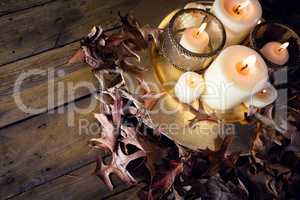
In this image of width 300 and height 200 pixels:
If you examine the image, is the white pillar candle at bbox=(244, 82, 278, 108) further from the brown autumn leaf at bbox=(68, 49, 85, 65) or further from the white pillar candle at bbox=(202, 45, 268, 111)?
the brown autumn leaf at bbox=(68, 49, 85, 65)

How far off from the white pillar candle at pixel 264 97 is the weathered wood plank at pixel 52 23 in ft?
1.42

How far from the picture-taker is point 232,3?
2.66 ft

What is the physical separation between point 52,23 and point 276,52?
0.57 metres

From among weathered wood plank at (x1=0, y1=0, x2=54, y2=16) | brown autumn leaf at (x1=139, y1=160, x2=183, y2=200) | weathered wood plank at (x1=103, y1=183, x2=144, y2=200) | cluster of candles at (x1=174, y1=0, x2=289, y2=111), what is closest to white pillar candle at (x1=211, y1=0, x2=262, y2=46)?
cluster of candles at (x1=174, y1=0, x2=289, y2=111)

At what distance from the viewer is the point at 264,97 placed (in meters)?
0.81

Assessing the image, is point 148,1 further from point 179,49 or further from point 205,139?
point 205,139

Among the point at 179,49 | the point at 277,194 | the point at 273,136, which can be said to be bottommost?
the point at 277,194

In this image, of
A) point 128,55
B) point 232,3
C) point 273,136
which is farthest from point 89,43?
point 273,136

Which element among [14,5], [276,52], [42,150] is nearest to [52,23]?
[14,5]

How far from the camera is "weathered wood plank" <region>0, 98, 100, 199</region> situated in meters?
0.86

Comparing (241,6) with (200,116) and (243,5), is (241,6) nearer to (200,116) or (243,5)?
(243,5)

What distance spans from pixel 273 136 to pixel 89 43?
1.46 feet

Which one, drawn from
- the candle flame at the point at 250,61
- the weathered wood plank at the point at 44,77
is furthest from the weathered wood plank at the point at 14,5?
the candle flame at the point at 250,61

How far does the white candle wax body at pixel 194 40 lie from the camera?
0.79m
